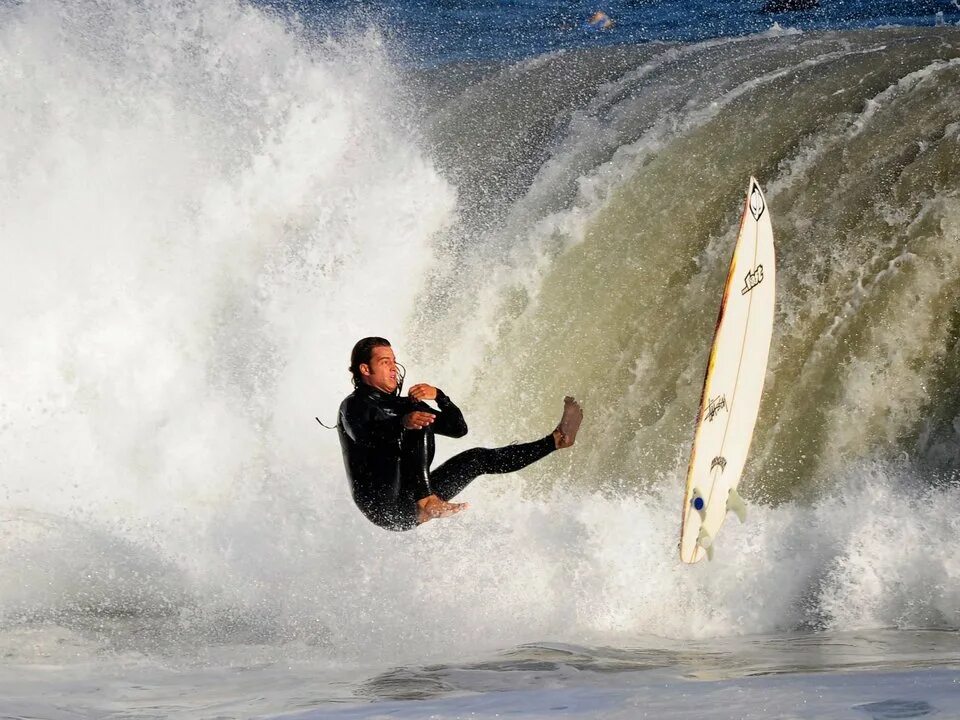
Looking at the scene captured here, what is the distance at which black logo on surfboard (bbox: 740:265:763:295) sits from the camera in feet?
15.7

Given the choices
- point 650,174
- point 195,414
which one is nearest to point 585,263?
point 650,174

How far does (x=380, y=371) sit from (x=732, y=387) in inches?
58.8

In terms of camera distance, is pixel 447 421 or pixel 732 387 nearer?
pixel 447 421

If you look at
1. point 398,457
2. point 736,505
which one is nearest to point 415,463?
point 398,457

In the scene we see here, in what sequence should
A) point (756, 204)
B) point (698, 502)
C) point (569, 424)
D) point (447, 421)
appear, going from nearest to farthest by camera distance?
point (569, 424), point (447, 421), point (698, 502), point (756, 204)

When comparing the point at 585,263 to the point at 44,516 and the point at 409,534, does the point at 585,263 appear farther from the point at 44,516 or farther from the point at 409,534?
the point at 44,516

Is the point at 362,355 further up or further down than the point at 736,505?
further up

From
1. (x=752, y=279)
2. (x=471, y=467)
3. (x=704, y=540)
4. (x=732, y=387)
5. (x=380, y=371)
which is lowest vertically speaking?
(x=704, y=540)

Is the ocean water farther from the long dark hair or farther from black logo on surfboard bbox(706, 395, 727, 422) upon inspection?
the long dark hair

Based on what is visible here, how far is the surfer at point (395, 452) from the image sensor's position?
460 cm

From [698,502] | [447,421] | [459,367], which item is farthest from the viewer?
[459,367]

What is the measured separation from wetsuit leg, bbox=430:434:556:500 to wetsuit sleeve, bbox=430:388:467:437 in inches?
6.2

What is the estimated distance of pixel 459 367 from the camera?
7.20 metres

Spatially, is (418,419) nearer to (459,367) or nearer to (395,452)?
(395,452)
